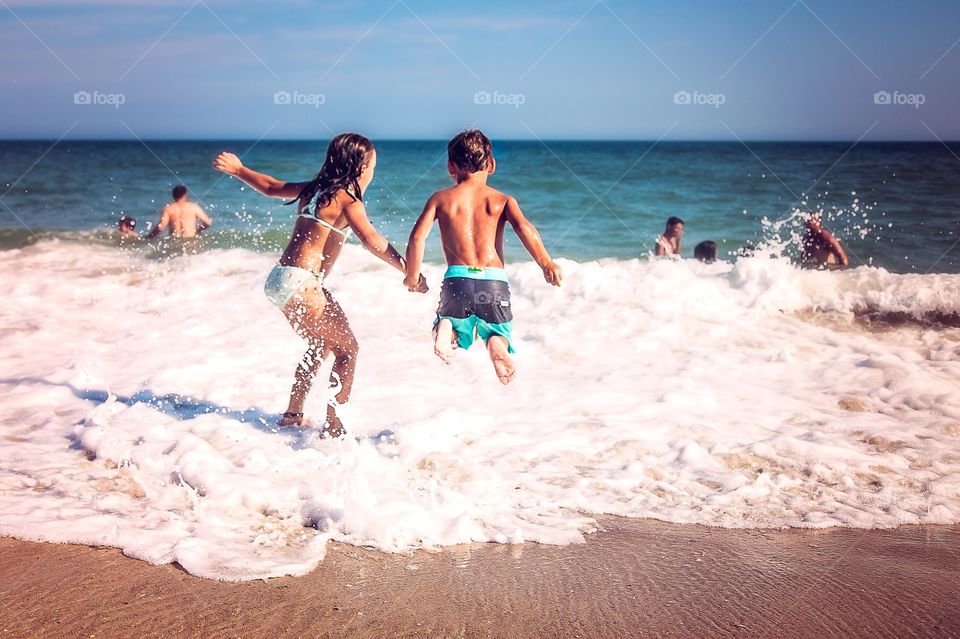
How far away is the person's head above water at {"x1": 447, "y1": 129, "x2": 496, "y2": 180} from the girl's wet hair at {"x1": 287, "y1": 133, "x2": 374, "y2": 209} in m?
0.54

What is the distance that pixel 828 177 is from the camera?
28.1m

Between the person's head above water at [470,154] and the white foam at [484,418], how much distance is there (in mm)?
1657

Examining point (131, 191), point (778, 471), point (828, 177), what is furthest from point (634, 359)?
point (828, 177)

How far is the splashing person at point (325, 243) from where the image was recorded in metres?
4.69

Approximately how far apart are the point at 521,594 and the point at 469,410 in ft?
9.19

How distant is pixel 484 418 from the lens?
5652 mm

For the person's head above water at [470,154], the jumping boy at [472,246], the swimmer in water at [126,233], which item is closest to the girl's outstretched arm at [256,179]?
the jumping boy at [472,246]

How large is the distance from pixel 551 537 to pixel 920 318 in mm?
6820

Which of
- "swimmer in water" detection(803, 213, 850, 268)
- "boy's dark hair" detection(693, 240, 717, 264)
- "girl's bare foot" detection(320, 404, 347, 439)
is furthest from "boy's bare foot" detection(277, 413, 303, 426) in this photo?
"boy's dark hair" detection(693, 240, 717, 264)

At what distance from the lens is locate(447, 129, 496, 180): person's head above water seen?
14.8ft

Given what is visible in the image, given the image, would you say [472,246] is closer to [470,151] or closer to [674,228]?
[470,151]

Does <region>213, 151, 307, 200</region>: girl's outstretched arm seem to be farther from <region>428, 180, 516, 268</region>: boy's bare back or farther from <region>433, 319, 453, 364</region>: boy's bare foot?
<region>433, 319, 453, 364</region>: boy's bare foot

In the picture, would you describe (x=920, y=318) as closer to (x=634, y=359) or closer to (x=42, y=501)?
(x=634, y=359)

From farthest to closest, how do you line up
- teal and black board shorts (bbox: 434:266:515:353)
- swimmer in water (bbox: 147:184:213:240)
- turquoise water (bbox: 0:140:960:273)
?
turquoise water (bbox: 0:140:960:273)
swimmer in water (bbox: 147:184:213:240)
teal and black board shorts (bbox: 434:266:515:353)
